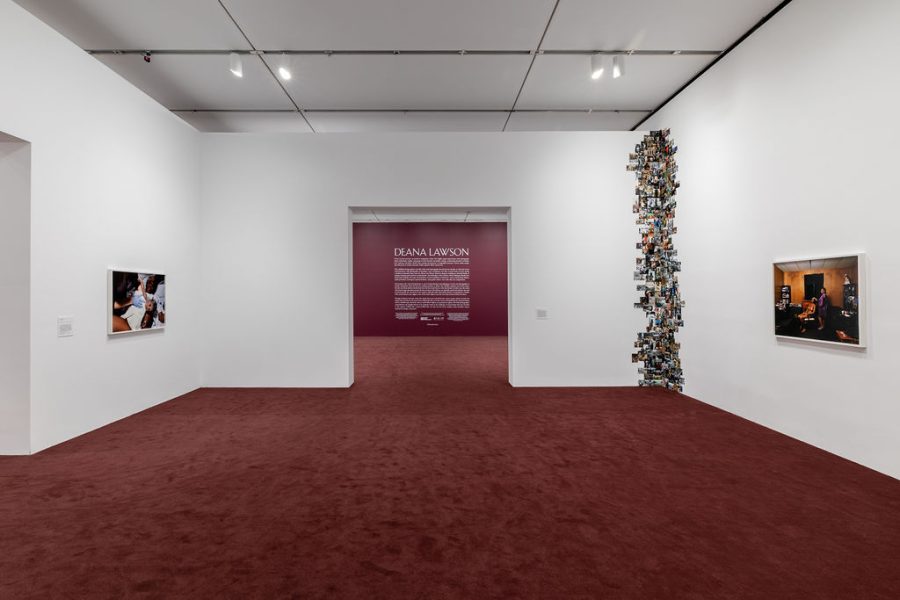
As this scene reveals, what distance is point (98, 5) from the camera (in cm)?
367

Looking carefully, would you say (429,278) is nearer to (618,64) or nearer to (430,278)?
(430,278)

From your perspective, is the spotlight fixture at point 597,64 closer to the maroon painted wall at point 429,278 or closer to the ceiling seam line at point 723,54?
the ceiling seam line at point 723,54

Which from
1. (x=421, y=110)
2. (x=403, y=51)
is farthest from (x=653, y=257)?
(x=403, y=51)

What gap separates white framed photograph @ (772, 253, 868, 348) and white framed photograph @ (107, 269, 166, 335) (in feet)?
23.1

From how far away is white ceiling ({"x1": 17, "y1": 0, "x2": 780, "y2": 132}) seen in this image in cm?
377

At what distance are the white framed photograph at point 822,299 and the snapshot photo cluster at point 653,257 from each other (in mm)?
1799

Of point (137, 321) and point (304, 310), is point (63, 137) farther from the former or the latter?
point (304, 310)

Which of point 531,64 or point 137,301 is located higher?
point 531,64

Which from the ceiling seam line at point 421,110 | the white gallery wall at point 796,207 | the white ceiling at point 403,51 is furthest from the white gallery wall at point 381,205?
the white gallery wall at point 796,207

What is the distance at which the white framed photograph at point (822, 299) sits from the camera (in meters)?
3.09

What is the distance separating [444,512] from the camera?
2.47 meters

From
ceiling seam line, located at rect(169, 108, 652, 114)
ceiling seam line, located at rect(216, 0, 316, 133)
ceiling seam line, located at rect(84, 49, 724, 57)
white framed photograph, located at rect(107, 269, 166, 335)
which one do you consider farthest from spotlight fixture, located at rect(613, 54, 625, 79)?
white framed photograph, located at rect(107, 269, 166, 335)

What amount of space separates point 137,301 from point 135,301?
36 mm

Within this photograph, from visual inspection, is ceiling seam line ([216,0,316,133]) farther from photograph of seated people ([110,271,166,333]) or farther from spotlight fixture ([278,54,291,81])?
photograph of seated people ([110,271,166,333])
